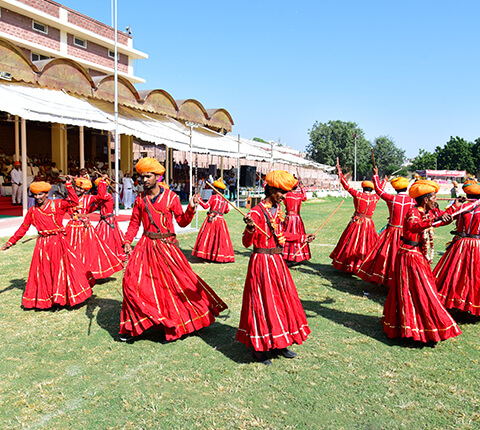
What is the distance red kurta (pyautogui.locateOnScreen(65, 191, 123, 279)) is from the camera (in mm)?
6918

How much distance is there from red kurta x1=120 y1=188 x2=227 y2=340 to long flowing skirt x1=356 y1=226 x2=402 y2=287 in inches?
119

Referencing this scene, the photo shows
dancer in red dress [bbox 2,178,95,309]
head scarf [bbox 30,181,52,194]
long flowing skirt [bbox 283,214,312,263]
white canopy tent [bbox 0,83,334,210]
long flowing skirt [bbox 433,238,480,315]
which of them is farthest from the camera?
white canopy tent [bbox 0,83,334,210]

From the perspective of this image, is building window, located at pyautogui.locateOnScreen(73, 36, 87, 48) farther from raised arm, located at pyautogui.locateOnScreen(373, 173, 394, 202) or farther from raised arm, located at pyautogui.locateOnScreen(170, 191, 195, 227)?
raised arm, located at pyautogui.locateOnScreen(170, 191, 195, 227)

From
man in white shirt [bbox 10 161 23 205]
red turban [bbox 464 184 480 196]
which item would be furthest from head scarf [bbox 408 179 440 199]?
man in white shirt [bbox 10 161 23 205]

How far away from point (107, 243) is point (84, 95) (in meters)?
11.4

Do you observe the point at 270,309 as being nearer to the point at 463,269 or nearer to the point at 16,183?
the point at 463,269

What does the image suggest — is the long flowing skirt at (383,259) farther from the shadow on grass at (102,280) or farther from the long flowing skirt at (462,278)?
the shadow on grass at (102,280)

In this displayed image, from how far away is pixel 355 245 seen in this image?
7.84 metres

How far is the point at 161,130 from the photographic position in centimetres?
1817

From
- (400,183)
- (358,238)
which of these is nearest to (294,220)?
(358,238)

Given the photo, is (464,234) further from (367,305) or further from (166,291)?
(166,291)

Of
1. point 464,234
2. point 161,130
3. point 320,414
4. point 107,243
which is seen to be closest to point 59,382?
point 320,414

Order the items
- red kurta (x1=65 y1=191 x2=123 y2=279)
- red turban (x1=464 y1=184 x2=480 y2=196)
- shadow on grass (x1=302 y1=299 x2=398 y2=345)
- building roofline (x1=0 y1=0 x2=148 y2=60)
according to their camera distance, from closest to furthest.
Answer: shadow on grass (x1=302 y1=299 x2=398 y2=345) → red turban (x1=464 y1=184 x2=480 y2=196) → red kurta (x1=65 y1=191 x2=123 y2=279) → building roofline (x1=0 y1=0 x2=148 y2=60)

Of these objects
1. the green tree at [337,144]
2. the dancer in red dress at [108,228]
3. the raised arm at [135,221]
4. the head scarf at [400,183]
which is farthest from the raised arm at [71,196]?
the green tree at [337,144]
